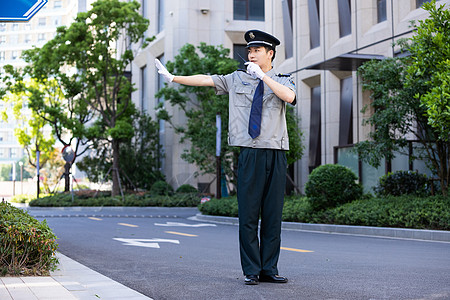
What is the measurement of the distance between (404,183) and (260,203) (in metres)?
12.5

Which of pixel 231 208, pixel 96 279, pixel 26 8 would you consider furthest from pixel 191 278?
pixel 231 208

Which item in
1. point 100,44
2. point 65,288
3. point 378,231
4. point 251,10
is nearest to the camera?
point 65,288

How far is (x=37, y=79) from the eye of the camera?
121 ft

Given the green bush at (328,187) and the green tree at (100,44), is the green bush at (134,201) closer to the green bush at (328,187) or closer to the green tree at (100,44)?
the green tree at (100,44)

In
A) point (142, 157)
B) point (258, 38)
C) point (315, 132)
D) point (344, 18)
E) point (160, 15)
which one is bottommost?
point (258, 38)

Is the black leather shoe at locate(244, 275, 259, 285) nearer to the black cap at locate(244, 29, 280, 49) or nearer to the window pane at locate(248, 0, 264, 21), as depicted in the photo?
the black cap at locate(244, 29, 280, 49)

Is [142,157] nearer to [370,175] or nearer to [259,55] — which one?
[370,175]

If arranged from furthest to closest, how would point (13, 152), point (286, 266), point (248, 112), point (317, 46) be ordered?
point (13, 152) → point (317, 46) → point (286, 266) → point (248, 112)

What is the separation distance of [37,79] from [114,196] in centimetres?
811

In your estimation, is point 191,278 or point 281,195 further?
point 191,278

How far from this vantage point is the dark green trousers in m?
5.90

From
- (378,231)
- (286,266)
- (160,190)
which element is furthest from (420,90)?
(160,190)

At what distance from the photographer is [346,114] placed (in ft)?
84.0

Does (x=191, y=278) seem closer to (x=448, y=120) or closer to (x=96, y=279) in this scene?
(x=96, y=279)
